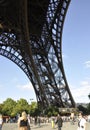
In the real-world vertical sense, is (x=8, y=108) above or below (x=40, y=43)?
above

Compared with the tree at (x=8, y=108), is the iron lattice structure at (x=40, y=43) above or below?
below

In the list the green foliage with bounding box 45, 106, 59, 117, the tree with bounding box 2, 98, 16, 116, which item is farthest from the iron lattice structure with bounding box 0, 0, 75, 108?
the tree with bounding box 2, 98, 16, 116

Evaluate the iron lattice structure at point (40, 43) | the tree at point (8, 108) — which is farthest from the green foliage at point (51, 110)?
the tree at point (8, 108)

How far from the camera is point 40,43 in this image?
5053 centimetres

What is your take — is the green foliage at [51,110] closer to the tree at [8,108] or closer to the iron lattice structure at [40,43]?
the iron lattice structure at [40,43]

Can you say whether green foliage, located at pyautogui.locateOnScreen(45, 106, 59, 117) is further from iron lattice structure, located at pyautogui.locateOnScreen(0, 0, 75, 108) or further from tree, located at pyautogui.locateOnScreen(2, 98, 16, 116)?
tree, located at pyautogui.locateOnScreen(2, 98, 16, 116)

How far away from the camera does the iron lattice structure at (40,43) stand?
45053mm

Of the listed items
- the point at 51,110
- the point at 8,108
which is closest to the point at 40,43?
the point at 51,110

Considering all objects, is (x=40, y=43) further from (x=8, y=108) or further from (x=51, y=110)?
(x=8, y=108)

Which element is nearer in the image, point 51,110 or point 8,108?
point 51,110

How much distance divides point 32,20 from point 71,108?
520 inches

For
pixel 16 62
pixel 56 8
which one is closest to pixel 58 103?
pixel 16 62

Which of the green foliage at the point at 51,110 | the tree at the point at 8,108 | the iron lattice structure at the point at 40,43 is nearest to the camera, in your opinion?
the iron lattice structure at the point at 40,43

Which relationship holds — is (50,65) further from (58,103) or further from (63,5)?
(63,5)
